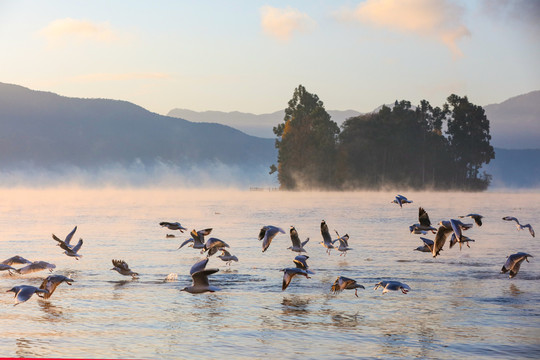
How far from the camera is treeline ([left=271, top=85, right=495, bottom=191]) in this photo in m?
172

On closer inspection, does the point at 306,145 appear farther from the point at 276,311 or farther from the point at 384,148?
the point at 276,311

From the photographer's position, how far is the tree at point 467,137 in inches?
7136

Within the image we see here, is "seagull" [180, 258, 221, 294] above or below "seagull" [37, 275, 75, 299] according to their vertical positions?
above

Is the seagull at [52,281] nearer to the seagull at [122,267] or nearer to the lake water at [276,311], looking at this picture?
the lake water at [276,311]

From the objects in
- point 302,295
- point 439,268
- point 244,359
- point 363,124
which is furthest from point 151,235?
point 363,124

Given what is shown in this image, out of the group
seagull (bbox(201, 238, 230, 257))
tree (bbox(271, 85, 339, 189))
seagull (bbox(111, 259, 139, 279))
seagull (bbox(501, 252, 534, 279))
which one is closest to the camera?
seagull (bbox(501, 252, 534, 279))

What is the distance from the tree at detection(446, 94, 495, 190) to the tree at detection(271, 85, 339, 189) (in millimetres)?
30915

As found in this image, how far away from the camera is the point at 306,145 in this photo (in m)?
175

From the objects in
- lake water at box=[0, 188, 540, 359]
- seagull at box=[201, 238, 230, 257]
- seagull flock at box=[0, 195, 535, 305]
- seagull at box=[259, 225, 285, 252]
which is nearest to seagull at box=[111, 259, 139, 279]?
seagull flock at box=[0, 195, 535, 305]

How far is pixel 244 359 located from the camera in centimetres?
1595

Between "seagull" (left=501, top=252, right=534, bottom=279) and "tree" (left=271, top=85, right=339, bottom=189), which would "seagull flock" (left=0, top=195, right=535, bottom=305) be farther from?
"tree" (left=271, top=85, right=339, bottom=189)

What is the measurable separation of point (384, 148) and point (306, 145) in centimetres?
1831

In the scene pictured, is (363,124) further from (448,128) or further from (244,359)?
(244,359)

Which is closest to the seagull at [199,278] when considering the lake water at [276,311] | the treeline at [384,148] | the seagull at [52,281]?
the lake water at [276,311]
